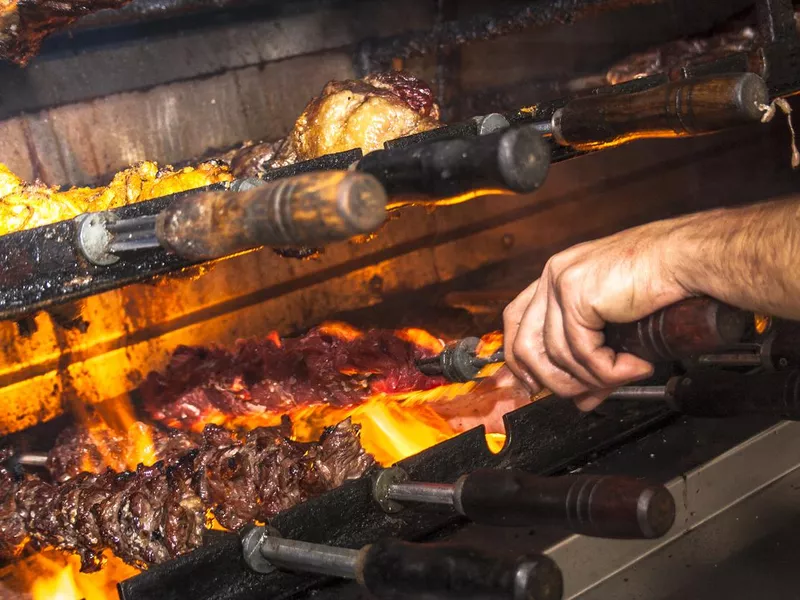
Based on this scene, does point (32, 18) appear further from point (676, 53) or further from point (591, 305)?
point (676, 53)

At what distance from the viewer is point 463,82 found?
214 inches

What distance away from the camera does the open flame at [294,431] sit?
3.08 m

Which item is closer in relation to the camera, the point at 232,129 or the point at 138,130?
the point at 138,130

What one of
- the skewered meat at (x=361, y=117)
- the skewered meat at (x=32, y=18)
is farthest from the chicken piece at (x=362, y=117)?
the skewered meat at (x=32, y=18)

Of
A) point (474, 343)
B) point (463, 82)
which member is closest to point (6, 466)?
point (474, 343)

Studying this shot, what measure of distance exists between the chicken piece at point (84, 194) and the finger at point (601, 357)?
3.97ft

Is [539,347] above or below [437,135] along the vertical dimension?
below

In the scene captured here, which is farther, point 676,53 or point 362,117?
point 676,53

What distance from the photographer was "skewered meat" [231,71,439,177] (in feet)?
10.5

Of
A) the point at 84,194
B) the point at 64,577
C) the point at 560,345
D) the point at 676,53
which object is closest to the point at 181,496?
the point at 64,577

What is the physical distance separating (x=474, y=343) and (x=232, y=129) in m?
2.20

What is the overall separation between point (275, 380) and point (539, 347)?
1493 mm

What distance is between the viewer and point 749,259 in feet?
7.45

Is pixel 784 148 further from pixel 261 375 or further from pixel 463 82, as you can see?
pixel 261 375
